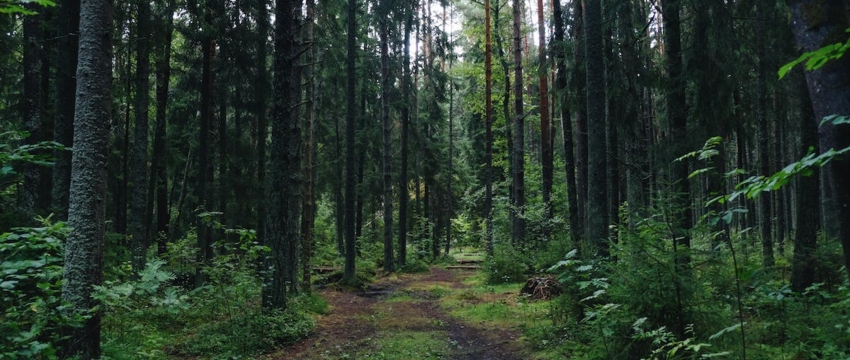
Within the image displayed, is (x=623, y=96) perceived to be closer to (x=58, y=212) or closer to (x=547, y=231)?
(x=547, y=231)

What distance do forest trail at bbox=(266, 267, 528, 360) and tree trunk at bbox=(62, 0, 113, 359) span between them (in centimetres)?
278

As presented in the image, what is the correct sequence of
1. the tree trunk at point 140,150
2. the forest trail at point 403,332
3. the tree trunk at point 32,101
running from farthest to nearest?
the tree trunk at point 140,150 → the tree trunk at point 32,101 → the forest trail at point 403,332

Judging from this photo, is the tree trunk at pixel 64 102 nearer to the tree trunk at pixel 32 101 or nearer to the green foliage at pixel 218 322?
the tree trunk at pixel 32 101

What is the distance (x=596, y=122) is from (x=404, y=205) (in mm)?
13157

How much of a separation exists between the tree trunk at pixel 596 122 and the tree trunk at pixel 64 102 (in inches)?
335

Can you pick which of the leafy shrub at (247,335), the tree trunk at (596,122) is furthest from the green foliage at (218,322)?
the tree trunk at (596,122)

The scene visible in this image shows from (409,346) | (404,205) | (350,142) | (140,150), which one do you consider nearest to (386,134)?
(404,205)

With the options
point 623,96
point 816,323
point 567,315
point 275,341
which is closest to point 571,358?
point 567,315

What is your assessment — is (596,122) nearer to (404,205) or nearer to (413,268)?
(404,205)

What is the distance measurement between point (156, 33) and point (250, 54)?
291 cm

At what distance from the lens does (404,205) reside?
807 inches

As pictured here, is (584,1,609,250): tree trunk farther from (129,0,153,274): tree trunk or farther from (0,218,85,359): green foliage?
(129,0,153,274): tree trunk

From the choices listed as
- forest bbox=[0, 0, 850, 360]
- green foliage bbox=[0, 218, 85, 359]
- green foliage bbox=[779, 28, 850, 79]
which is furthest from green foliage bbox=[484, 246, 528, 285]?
green foliage bbox=[779, 28, 850, 79]

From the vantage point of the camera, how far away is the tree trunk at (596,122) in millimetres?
8125
